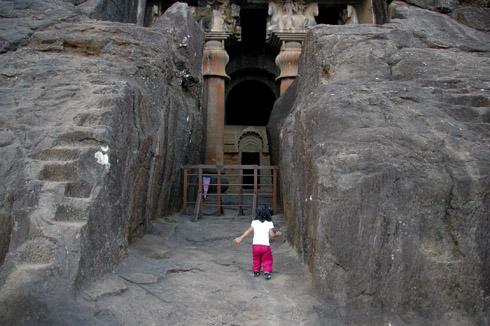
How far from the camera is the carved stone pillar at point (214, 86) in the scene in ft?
40.8

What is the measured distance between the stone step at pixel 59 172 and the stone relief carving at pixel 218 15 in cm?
942

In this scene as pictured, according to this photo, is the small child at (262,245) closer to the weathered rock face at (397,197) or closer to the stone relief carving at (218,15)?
the weathered rock face at (397,197)

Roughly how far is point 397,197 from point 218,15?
10.3 m

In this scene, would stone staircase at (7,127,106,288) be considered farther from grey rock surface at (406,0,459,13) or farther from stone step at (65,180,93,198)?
grey rock surface at (406,0,459,13)

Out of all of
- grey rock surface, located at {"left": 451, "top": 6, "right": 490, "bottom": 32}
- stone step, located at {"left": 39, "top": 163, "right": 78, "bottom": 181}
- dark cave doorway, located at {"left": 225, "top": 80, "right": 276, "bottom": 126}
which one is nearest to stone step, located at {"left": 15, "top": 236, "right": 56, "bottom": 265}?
stone step, located at {"left": 39, "top": 163, "right": 78, "bottom": 181}

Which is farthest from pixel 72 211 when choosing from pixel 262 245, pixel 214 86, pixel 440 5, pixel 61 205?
pixel 214 86

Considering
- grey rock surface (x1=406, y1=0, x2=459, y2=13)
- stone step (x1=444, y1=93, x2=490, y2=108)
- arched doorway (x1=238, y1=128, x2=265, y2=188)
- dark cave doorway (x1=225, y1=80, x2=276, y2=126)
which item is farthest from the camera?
dark cave doorway (x1=225, y1=80, x2=276, y2=126)

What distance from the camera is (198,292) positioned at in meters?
4.07

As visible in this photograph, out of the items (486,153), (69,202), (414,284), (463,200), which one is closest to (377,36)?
(486,153)

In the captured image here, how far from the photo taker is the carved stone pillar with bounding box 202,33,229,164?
40.8 feet

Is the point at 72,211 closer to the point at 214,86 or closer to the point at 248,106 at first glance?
the point at 214,86

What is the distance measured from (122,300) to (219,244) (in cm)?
248

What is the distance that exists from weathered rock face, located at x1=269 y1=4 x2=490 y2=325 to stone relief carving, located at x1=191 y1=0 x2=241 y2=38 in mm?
8084

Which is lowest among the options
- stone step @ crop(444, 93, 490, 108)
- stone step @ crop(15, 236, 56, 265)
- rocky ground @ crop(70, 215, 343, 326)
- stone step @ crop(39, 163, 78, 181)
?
rocky ground @ crop(70, 215, 343, 326)
